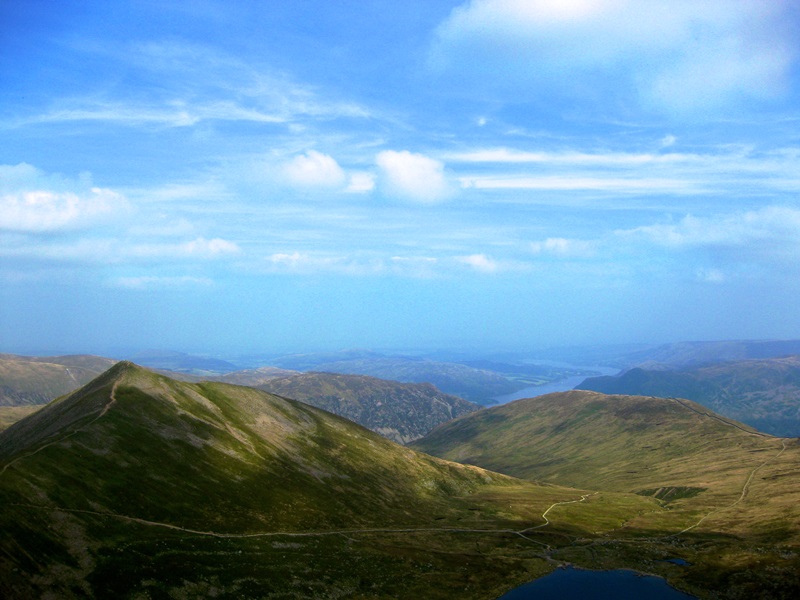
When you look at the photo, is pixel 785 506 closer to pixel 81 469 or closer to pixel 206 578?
pixel 206 578

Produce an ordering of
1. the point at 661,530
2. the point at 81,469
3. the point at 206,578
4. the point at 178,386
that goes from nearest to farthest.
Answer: the point at 206,578 < the point at 81,469 < the point at 661,530 < the point at 178,386

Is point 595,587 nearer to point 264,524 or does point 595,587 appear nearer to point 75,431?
point 264,524

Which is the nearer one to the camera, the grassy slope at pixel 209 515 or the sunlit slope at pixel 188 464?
the grassy slope at pixel 209 515

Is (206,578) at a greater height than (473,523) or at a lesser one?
greater

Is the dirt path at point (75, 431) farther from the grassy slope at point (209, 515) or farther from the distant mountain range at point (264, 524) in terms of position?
the distant mountain range at point (264, 524)

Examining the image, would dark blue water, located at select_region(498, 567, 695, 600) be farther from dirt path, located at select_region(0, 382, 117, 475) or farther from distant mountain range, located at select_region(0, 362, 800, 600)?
A: dirt path, located at select_region(0, 382, 117, 475)

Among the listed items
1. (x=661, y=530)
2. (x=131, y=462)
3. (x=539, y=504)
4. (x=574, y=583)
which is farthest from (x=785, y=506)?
(x=131, y=462)

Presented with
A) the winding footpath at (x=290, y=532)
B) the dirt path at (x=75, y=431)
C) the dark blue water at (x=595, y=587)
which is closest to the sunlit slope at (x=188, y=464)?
the dirt path at (x=75, y=431)

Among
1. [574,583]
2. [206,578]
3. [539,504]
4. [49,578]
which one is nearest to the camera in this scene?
[49,578]
